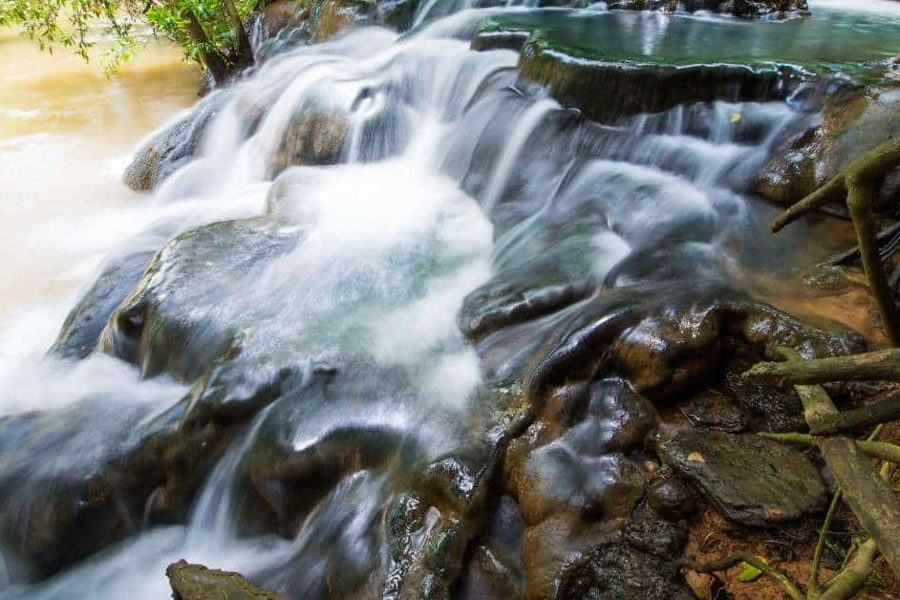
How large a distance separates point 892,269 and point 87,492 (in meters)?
4.69

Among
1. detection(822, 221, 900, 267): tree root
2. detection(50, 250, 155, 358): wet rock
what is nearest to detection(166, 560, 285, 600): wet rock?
detection(50, 250, 155, 358): wet rock

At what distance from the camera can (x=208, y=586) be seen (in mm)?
2189

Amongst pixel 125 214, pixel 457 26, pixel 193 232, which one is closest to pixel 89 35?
pixel 125 214

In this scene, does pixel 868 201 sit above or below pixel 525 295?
above

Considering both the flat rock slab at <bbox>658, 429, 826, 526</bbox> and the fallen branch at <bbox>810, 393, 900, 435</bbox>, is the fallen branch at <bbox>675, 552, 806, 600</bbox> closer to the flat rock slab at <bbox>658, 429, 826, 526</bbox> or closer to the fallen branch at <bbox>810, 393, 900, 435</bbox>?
the flat rock slab at <bbox>658, 429, 826, 526</bbox>

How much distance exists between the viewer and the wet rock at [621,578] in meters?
2.47

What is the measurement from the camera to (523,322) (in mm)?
3717

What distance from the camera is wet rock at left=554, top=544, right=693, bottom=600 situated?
247 centimetres

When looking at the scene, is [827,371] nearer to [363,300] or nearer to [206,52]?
[363,300]

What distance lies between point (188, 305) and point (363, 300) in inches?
49.2

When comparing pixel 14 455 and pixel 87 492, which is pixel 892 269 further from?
pixel 14 455

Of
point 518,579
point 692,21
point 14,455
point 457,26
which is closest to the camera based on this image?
point 518,579

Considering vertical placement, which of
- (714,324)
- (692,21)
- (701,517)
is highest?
(692,21)

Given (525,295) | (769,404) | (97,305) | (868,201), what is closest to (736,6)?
(525,295)
